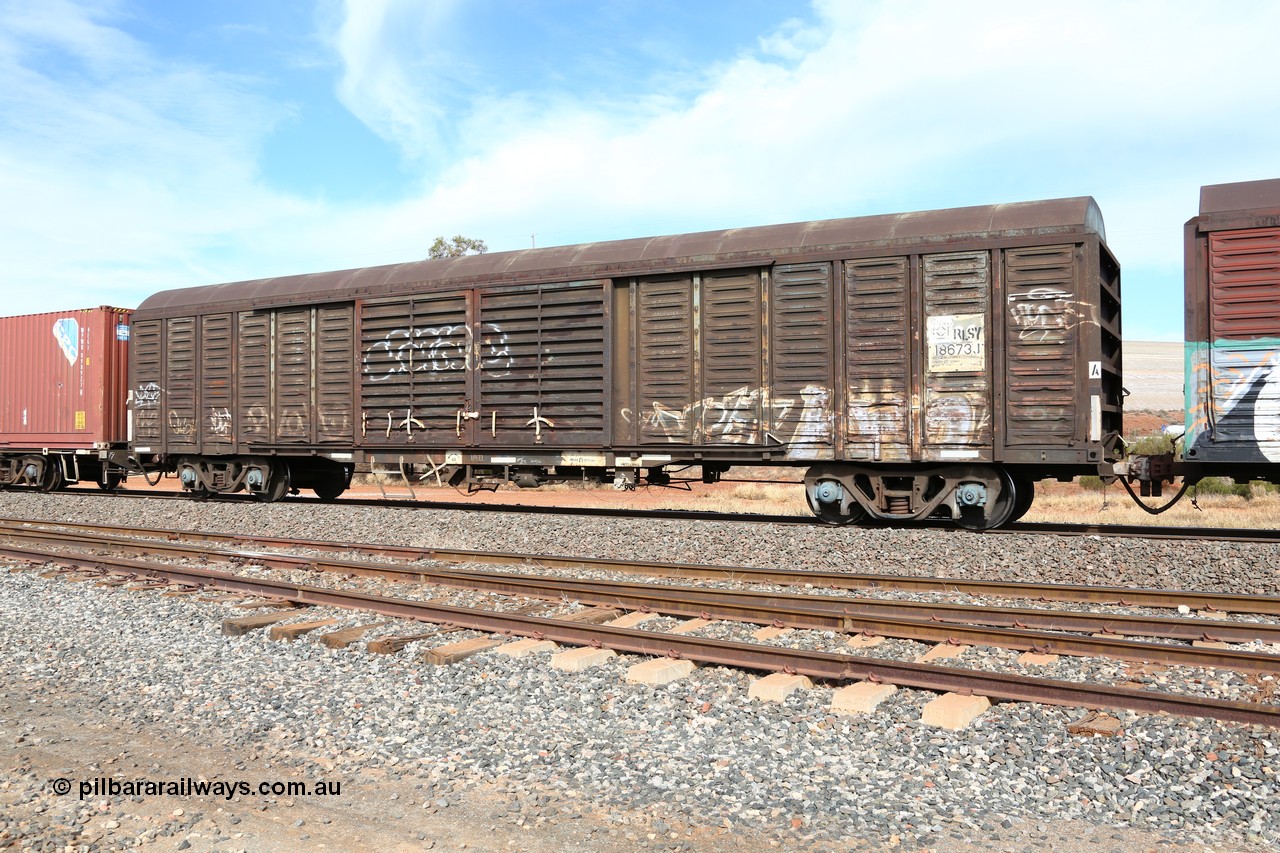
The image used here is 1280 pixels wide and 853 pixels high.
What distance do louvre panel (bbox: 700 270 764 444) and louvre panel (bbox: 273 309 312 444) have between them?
23.4 ft

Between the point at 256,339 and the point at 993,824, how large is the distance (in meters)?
15.3

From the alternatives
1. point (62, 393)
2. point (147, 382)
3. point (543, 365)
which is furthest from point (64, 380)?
point (543, 365)

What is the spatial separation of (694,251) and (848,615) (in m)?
6.94

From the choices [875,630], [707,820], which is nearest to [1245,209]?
[875,630]

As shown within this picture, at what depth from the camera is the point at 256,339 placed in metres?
16.5

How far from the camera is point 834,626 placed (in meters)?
6.86

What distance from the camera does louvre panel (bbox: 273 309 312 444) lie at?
15.8 metres

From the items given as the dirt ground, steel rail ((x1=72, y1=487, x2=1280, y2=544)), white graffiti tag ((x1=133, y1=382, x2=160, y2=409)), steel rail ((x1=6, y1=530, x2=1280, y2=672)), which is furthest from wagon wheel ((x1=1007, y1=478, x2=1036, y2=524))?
white graffiti tag ((x1=133, y1=382, x2=160, y2=409))

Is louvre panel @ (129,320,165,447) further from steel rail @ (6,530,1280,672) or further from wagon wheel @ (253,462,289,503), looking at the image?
steel rail @ (6,530,1280,672)

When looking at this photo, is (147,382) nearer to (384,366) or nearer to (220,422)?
(220,422)

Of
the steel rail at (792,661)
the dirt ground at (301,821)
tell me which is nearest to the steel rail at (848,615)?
the steel rail at (792,661)

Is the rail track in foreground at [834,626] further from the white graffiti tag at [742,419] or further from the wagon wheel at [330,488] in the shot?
the wagon wheel at [330,488]

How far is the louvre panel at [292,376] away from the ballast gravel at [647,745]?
8252 mm

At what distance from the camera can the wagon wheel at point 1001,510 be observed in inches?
447
